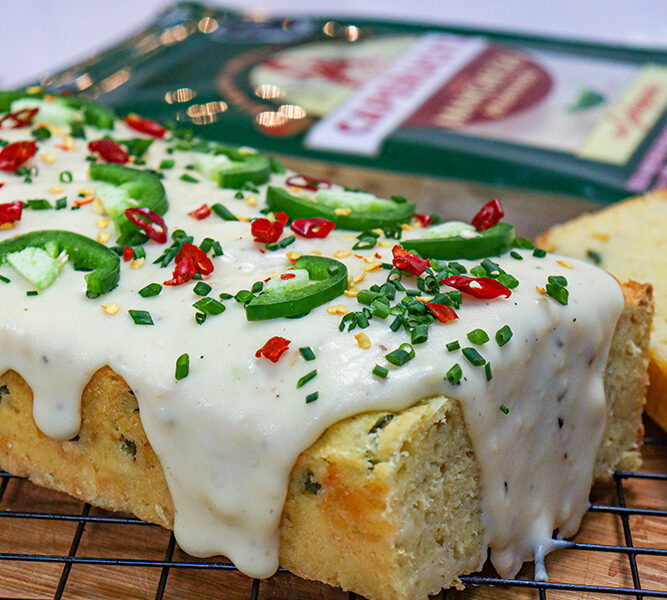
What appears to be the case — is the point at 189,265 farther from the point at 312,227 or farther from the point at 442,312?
the point at 442,312

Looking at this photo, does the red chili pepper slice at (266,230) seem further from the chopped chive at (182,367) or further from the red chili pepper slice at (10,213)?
the red chili pepper slice at (10,213)

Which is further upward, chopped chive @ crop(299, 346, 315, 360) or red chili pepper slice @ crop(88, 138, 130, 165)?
chopped chive @ crop(299, 346, 315, 360)

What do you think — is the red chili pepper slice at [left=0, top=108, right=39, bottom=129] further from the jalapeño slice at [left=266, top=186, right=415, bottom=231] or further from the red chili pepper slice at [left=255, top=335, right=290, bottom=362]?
the red chili pepper slice at [left=255, top=335, right=290, bottom=362]

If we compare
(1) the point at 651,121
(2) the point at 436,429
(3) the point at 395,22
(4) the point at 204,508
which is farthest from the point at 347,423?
(3) the point at 395,22

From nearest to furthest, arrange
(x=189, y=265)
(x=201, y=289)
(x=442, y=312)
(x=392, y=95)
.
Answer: (x=442, y=312) → (x=201, y=289) → (x=189, y=265) → (x=392, y=95)

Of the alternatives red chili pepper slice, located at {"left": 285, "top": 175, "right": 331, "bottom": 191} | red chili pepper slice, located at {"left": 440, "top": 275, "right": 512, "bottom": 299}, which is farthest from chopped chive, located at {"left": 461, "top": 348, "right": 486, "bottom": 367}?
red chili pepper slice, located at {"left": 285, "top": 175, "right": 331, "bottom": 191}

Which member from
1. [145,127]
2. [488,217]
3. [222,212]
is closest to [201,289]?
[222,212]

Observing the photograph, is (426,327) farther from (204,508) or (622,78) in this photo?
(622,78)
